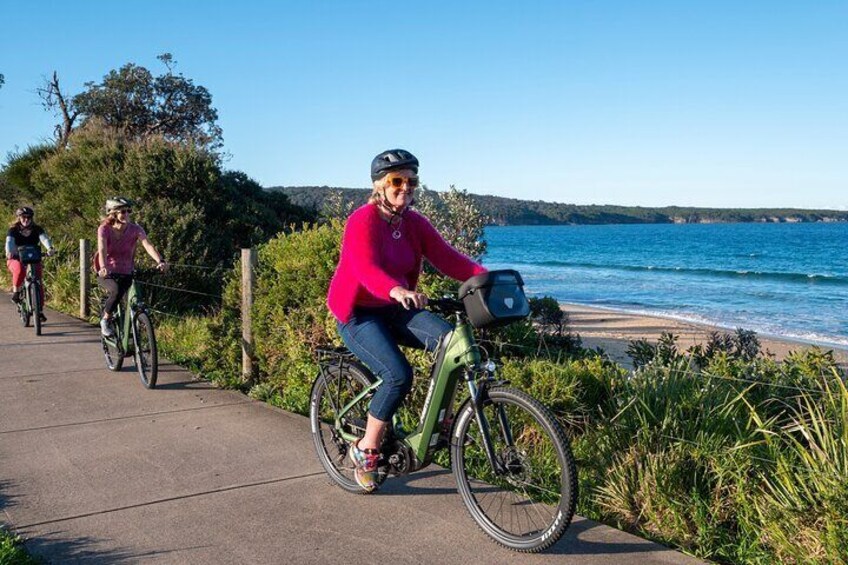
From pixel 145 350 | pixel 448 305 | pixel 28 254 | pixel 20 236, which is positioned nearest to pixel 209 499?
pixel 448 305

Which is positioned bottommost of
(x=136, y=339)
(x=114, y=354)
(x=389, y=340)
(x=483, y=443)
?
(x=114, y=354)

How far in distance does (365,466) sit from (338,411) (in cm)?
65

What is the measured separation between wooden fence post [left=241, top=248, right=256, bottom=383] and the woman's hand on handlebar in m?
4.23

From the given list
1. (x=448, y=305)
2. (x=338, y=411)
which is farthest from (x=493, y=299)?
(x=338, y=411)

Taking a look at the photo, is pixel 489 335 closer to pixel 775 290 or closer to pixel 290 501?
pixel 290 501

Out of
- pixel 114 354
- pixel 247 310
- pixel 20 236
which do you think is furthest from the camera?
pixel 20 236

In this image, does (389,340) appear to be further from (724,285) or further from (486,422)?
(724,285)

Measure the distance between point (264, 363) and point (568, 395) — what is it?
11.6ft

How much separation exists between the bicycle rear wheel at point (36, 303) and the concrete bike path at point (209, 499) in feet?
14.1

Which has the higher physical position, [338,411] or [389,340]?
[389,340]

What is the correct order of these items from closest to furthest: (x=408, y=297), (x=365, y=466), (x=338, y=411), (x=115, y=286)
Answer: (x=408, y=297) → (x=365, y=466) → (x=338, y=411) → (x=115, y=286)

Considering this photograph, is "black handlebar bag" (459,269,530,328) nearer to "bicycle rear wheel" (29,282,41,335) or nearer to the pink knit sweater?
the pink knit sweater

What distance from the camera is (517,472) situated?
4055 mm

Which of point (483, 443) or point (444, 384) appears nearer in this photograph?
point (483, 443)
